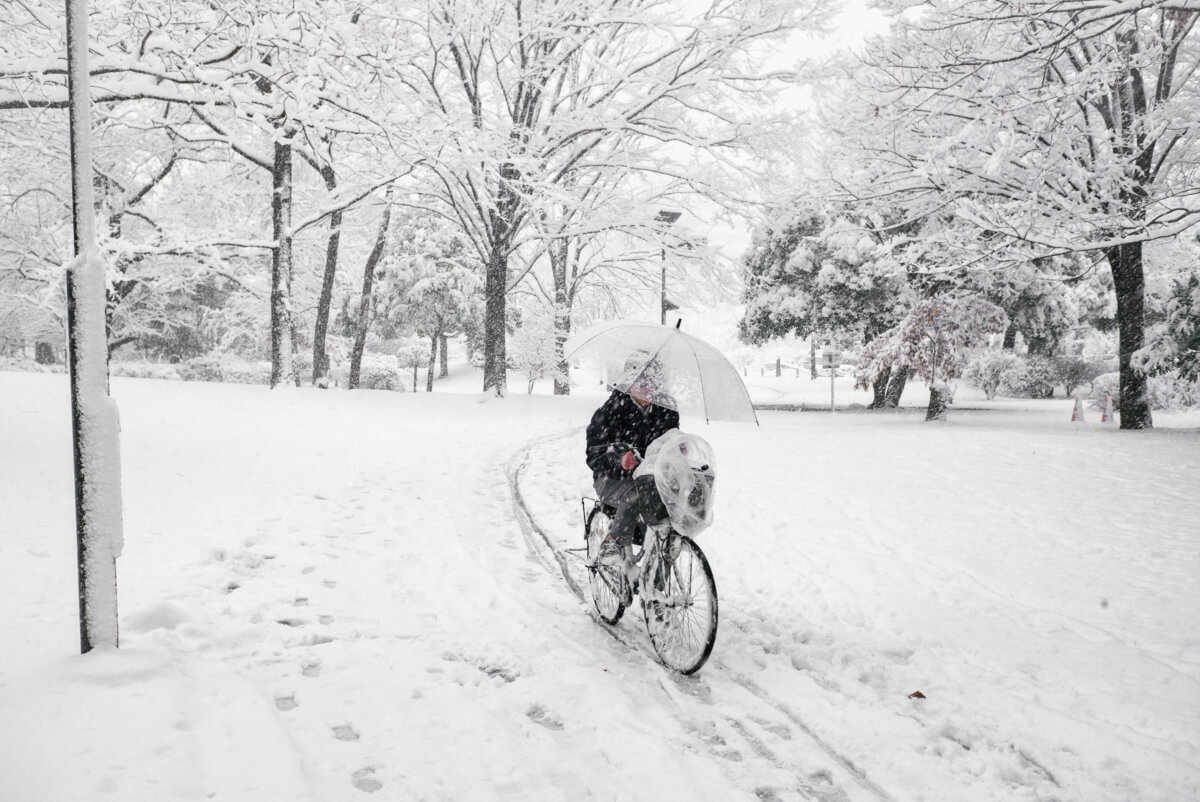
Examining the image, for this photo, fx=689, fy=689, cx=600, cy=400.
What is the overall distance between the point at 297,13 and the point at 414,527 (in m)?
5.94

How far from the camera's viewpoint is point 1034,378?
3016 cm

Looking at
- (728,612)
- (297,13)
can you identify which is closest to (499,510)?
(728,612)

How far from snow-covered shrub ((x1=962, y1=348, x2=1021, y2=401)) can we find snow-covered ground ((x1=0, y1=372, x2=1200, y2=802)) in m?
23.5

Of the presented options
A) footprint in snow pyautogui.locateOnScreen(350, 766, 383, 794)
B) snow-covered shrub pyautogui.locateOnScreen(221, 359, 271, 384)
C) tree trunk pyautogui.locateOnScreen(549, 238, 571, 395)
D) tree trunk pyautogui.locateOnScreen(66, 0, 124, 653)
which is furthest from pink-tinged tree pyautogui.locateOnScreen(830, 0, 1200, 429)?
snow-covered shrub pyautogui.locateOnScreen(221, 359, 271, 384)

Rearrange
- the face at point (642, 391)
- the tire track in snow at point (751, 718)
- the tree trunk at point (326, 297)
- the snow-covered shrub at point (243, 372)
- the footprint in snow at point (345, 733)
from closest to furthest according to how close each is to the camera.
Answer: the tire track in snow at point (751, 718), the footprint in snow at point (345, 733), the face at point (642, 391), the tree trunk at point (326, 297), the snow-covered shrub at point (243, 372)

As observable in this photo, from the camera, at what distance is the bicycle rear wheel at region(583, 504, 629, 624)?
4641 mm

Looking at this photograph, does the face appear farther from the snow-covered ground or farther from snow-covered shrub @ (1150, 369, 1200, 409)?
snow-covered shrub @ (1150, 369, 1200, 409)

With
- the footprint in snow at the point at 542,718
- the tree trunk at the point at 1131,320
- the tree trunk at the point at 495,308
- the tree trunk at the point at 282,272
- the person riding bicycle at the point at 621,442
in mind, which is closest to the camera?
the footprint in snow at the point at 542,718

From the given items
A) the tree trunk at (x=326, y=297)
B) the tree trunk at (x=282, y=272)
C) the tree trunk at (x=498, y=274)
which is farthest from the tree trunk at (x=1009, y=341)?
the tree trunk at (x=282, y=272)

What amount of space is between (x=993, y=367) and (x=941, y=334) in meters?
16.5

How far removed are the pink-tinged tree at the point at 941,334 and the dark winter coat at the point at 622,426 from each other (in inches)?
571

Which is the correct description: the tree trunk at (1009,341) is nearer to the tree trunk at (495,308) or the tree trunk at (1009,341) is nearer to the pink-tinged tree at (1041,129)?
the pink-tinged tree at (1041,129)

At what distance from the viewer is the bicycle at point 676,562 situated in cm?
399

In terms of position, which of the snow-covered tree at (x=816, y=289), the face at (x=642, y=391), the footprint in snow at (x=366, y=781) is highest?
the snow-covered tree at (x=816, y=289)
